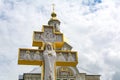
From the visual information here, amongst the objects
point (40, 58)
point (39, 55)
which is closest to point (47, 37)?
point (39, 55)

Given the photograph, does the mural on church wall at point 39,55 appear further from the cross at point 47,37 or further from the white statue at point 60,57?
the cross at point 47,37

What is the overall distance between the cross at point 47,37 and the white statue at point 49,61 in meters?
0.30

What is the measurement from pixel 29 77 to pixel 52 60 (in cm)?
2501

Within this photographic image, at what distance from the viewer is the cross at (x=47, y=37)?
33.4ft

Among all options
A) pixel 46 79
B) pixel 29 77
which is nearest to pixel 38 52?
pixel 46 79

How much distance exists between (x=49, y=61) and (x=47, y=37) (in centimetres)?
106

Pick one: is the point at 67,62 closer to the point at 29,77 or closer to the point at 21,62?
the point at 21,62

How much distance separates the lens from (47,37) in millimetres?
10391

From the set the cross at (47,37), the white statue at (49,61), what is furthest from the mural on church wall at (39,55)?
the cross at (47,37)

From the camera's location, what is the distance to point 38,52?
1000cm

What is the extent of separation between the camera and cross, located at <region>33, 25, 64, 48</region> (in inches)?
401

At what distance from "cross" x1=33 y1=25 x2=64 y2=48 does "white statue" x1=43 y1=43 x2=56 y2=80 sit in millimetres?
297

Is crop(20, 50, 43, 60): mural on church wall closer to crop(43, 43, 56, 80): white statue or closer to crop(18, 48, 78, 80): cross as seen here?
crop(18, 48, 78, 80): cross

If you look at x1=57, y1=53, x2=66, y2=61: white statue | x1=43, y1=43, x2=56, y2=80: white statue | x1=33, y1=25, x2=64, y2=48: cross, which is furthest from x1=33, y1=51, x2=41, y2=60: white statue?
x1=57, y1=53, x2=66, y2=61: white statue
